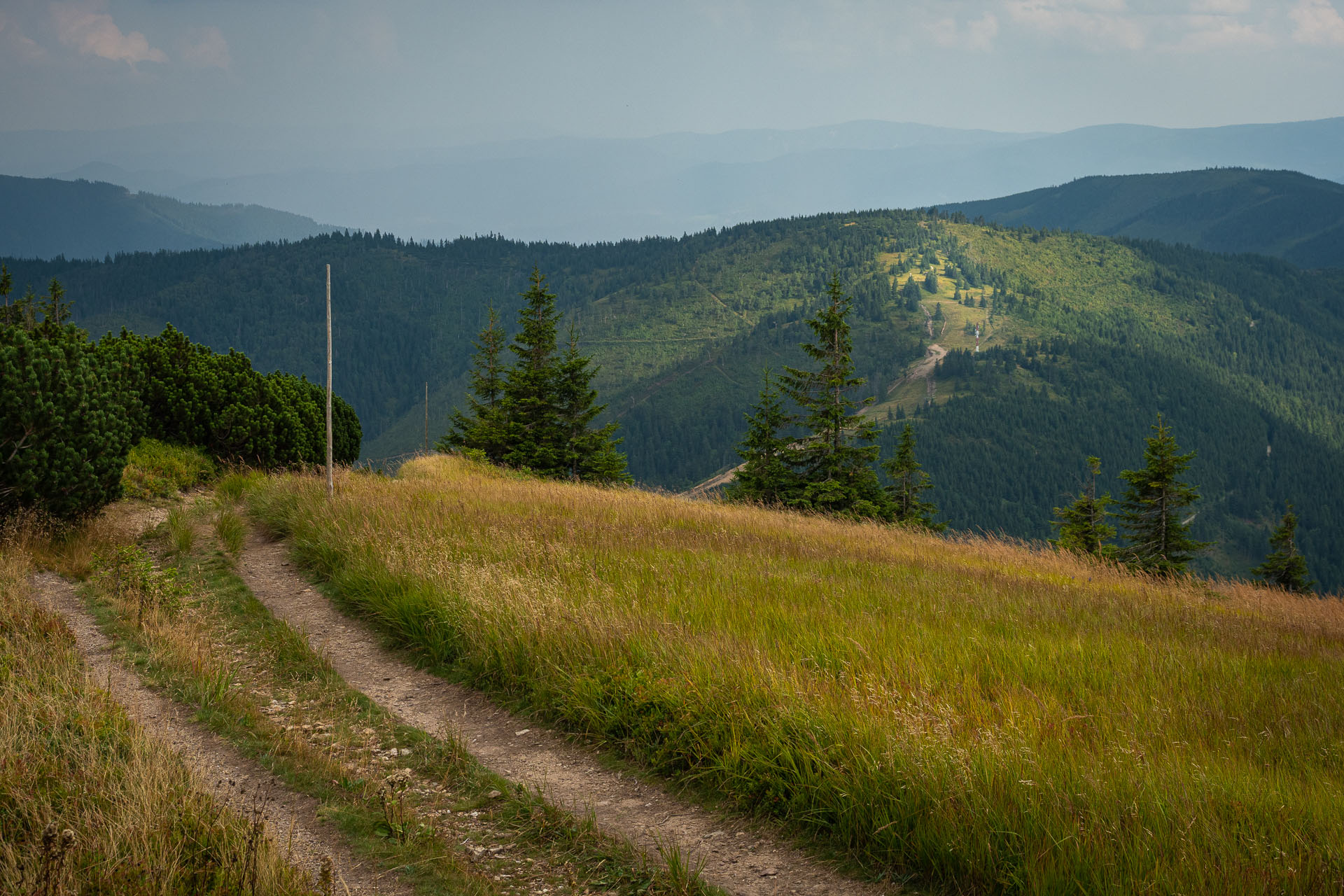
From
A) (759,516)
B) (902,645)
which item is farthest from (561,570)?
(759,516)

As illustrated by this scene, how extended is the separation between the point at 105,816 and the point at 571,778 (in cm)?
245

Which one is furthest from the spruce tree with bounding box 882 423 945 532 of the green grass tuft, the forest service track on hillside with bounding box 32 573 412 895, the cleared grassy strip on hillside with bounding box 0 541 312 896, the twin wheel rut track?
the cleared grassy strip on hillside with bounding box 0 541 312 896

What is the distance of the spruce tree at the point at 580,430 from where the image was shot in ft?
107

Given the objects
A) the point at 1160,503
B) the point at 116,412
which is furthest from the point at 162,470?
the point at 1160,503

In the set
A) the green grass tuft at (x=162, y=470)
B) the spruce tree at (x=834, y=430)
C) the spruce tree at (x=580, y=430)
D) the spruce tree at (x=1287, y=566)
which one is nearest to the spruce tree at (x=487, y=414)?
the spruce tree at (x=580, y=430)

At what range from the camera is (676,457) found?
188750 mm

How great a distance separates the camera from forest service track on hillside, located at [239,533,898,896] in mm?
4008

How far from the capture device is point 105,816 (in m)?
3.67

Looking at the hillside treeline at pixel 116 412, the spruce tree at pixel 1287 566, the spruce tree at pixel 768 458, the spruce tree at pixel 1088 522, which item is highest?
the hillside treeline at pixel 116 412

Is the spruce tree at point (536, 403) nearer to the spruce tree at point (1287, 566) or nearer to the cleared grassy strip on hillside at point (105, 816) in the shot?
the cleared grassy strip on hillside at point (105, 816)

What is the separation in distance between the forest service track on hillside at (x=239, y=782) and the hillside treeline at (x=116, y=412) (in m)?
4.64

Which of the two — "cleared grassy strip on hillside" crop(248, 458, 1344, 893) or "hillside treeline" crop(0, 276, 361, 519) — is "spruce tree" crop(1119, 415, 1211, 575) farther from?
"hillside treeline" crop(0, 276, 361, 519)

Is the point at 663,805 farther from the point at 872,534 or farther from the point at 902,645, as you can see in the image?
the point at 872,534

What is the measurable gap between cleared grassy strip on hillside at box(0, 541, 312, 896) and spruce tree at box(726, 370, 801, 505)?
25.2m
